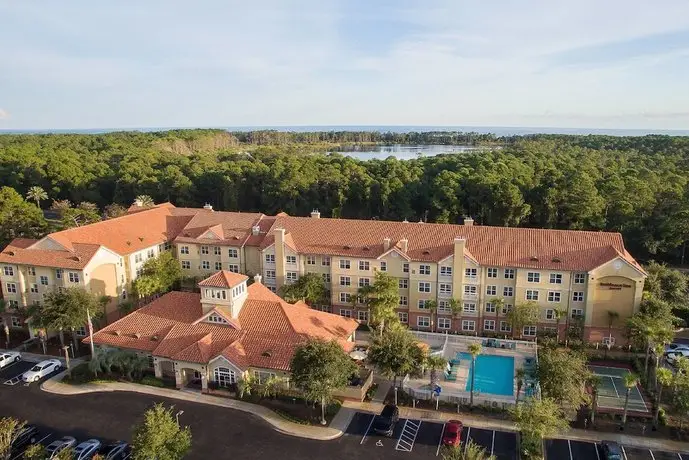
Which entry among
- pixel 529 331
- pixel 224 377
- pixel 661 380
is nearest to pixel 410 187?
pixel 529 331

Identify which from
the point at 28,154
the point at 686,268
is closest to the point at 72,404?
the point at 686,268

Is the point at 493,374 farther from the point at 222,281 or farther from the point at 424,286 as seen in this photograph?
the point at 222,281

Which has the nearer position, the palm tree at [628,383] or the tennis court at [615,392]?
the palm tree at [628,383]

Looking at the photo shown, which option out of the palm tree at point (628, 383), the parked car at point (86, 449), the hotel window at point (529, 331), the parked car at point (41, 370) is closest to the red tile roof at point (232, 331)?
the parked car at point (41, 370)

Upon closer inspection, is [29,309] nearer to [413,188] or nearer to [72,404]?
[72,404]

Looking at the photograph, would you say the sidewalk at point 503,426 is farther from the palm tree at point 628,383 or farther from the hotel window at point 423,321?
the hotel window at point 423,321
